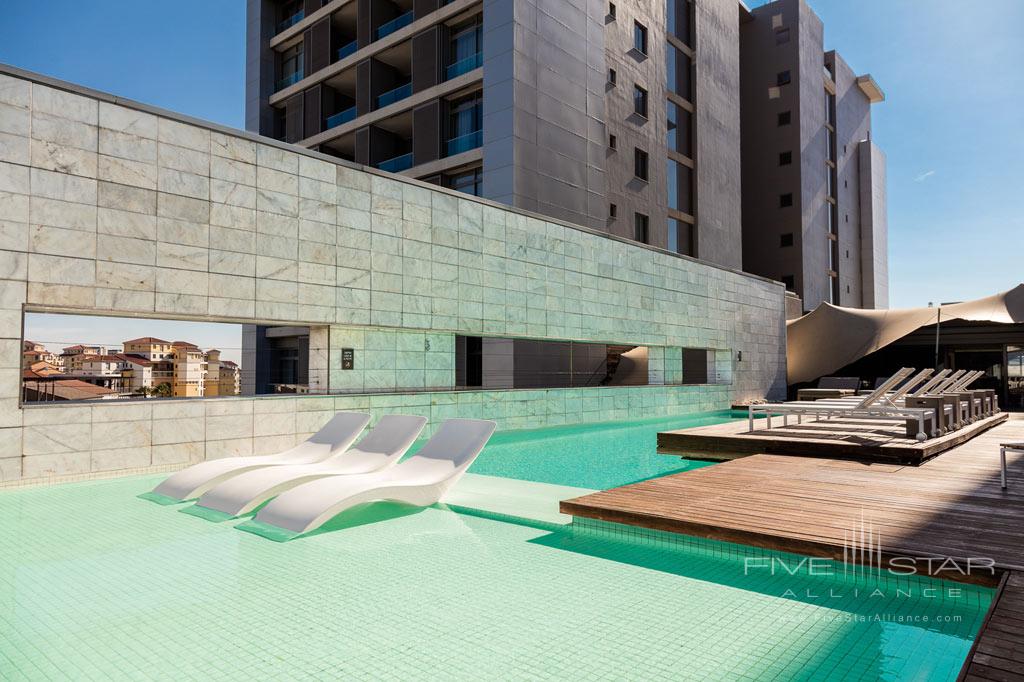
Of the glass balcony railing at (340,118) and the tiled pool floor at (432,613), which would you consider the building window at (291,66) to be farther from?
the tiled pool floor at (432,613)

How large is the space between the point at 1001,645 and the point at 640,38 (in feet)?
79.7

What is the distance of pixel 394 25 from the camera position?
22.2 m

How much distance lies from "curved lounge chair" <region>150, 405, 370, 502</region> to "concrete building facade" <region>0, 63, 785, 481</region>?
5.59 feet

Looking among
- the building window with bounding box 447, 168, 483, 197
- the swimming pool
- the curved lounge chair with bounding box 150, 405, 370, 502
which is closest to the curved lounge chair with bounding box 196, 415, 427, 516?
the curved lounge chair with bounding box 150, 405, 370, 502

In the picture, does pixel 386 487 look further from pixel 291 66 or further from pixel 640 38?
pixel 291 66

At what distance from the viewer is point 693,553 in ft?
14.7

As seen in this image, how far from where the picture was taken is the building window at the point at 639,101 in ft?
74.8

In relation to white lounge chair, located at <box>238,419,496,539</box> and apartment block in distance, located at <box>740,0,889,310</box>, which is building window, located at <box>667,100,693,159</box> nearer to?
apartment block in distance, located at <box>740,0,889,310</box>

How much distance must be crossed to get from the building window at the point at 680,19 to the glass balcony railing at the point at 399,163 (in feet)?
38.5

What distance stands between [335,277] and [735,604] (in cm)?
806

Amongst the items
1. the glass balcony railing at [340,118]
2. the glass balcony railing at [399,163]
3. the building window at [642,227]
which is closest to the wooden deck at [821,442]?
the building window at [642,227]

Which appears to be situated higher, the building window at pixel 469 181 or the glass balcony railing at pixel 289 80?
the glass balcony railing at pixel 289 80

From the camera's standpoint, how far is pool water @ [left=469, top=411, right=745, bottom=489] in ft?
27.2

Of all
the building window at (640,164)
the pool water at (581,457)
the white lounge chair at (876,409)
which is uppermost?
the building window at (640,164)
